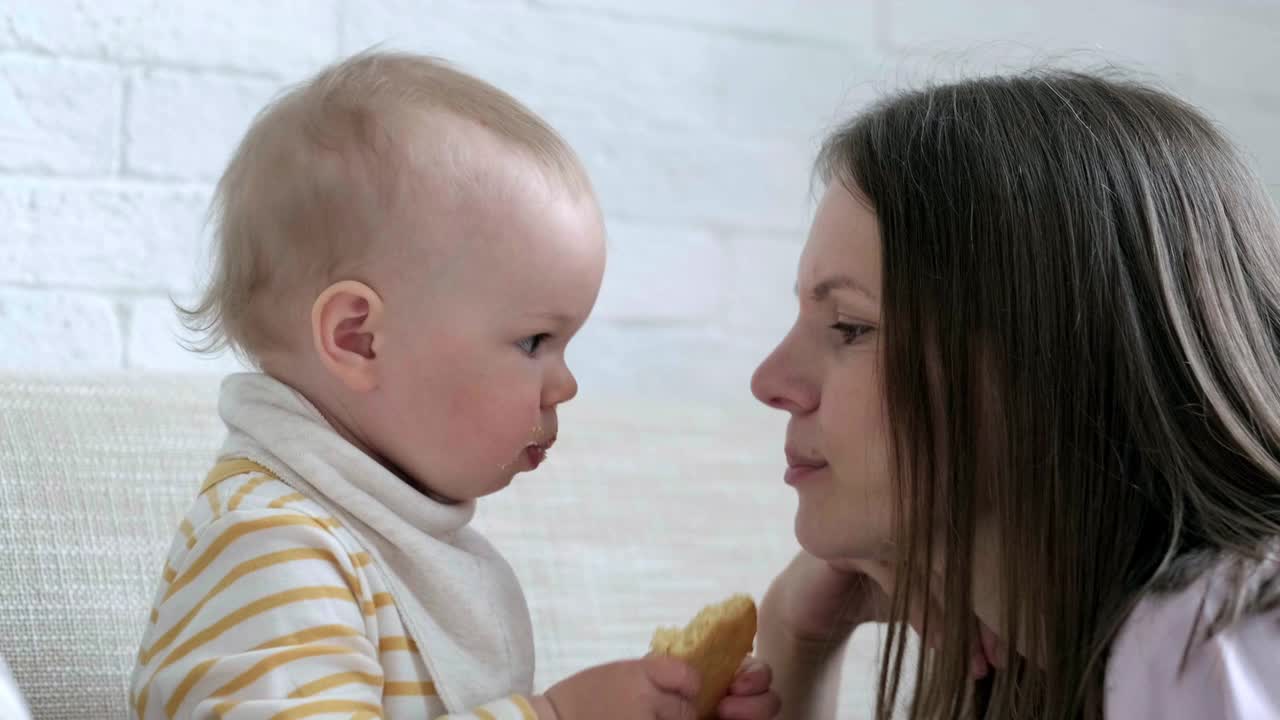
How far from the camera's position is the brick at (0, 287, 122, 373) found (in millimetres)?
1379

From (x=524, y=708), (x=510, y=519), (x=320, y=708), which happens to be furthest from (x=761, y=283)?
(x=320, y=708)

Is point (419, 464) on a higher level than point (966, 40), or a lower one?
lower

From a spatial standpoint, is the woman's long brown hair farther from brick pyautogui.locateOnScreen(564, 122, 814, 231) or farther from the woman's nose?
brick pyautogui.locateOnScreen(564, 122, 814, 231)

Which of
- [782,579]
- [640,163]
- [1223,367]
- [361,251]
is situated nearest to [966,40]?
[640,163]

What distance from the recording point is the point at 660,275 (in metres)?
1.72

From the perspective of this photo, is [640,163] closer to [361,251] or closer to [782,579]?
[782,579]

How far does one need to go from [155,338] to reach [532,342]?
2.14ft

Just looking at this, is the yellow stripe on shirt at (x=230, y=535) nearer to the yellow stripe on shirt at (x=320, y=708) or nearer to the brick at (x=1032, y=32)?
the yellow stripe on shirt at (x=320, y=708)

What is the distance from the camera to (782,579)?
4.03 ft

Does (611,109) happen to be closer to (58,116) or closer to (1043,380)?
(58,116)

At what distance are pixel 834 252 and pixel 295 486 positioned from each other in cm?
36

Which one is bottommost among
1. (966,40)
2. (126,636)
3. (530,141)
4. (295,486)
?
(126,636)

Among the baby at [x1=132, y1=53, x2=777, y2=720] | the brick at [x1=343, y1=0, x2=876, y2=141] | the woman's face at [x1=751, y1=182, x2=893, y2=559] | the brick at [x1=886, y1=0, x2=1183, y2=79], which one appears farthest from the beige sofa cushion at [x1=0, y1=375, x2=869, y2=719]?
the brick at [x1=886, y1=0, x2=1183, y2=79]

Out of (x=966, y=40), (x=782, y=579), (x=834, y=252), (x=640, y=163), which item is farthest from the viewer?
(x=966, y=40)
